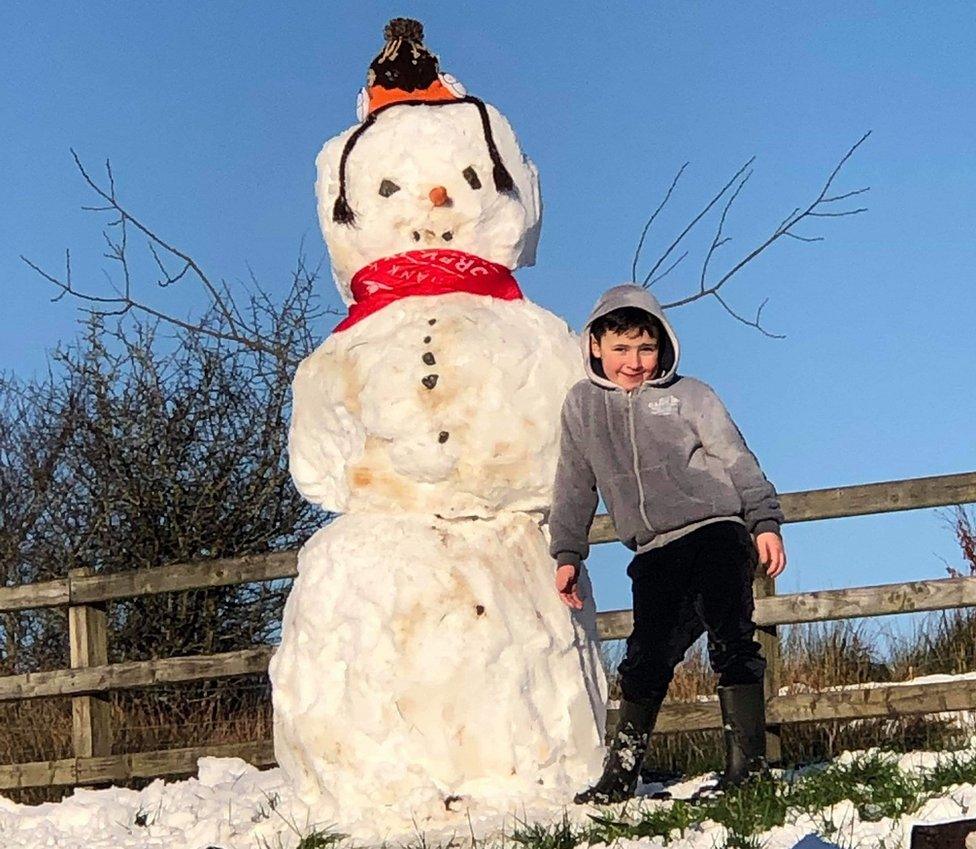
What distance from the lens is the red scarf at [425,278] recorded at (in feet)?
17.7

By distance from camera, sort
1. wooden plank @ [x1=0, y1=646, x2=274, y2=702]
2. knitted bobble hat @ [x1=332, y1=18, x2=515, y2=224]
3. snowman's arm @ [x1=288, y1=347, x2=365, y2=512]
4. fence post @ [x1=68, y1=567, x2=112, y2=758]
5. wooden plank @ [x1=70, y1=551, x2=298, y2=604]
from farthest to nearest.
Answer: fence post @ [x1=68, y1=567, x2=112, y2=758] < wooden plank @ [x1=0, y1=646, x2=274, y2=702] < wooden plank @ [x1=70, y1=551, x2=298, y2=604] < knitted bobble hat @ [x1=332, y1=18, x2=515, y2=224] < snowman's arm @ [x1=288, y1=347, x2=365, y2=512]

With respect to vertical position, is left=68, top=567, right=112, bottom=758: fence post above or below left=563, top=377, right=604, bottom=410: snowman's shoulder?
below

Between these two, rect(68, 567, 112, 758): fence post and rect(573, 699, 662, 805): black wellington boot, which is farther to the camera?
rect(68, 567, 112, 758): fence post

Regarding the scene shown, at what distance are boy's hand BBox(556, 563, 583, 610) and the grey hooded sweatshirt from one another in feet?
0.10

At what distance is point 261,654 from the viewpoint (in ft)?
27.6

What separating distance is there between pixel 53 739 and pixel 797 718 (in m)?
4.64

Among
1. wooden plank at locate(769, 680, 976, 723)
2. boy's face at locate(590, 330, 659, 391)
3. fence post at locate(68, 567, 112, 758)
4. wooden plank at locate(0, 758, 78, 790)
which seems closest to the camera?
boy's face at locate(590, 330, 659, 391)

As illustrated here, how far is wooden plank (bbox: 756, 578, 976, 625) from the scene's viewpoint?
7.37 metres

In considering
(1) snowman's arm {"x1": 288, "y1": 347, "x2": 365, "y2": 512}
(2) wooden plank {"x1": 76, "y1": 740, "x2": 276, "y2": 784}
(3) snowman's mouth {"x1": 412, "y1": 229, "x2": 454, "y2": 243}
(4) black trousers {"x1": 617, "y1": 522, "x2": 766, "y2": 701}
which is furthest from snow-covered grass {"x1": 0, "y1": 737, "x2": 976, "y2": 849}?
(2) wooden plank {"x1": 76, "y1": 740, "x2": 276, "y2": 784}

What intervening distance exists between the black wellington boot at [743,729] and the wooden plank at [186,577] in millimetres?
3607

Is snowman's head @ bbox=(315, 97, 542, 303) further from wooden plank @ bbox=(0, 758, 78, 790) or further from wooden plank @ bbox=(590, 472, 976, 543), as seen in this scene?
wooden plank @ bbox=(0, 758, 78, 790)

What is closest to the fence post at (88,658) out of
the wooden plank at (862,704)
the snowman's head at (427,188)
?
the wooden plank at (862,704)

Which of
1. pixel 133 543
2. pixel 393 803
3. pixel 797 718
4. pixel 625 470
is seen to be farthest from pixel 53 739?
pixel 625 470

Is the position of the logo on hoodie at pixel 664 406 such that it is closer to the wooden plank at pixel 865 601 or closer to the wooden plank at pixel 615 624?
the wooden plank at pixel 865 601
